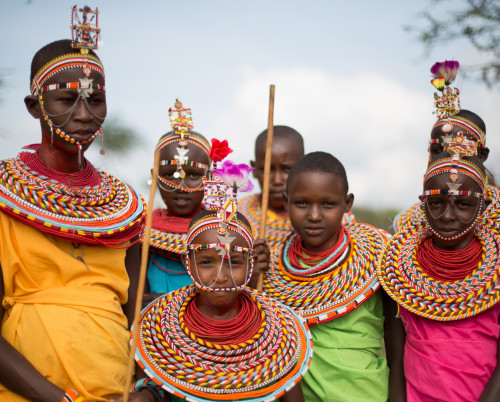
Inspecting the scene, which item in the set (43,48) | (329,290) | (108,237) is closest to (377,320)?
(329,290)

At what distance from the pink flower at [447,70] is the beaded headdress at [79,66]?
2.60 metres

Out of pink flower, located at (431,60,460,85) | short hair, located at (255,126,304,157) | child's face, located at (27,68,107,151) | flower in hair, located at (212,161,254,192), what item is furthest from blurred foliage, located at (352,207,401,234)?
Result: child's face, located at (27,68,107,151)

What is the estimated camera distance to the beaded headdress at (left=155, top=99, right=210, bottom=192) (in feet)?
14.2

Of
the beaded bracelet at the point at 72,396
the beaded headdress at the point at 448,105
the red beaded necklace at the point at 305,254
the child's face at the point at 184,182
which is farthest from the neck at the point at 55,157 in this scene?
the beaded headdress at the point at 448,105

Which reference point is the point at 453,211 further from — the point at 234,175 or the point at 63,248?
the point at 63,248

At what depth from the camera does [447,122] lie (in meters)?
4.66

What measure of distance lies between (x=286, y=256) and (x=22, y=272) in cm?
174

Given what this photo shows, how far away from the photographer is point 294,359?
3.05m

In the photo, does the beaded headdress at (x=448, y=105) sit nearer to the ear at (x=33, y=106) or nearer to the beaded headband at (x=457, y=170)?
the beaded headband at (x=457, y=170)

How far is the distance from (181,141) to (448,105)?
2.08 meters

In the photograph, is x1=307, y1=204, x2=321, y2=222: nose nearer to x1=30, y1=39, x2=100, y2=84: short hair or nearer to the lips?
the lips

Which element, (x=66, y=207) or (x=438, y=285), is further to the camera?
(x=438, y=285)

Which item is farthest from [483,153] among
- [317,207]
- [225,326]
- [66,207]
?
[66,207]

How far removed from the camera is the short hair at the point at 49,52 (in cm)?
309
